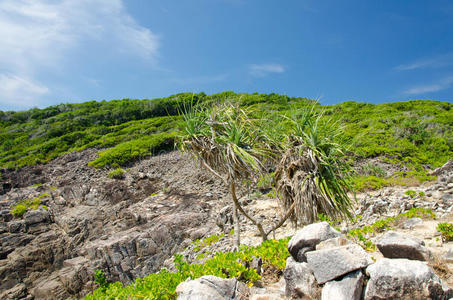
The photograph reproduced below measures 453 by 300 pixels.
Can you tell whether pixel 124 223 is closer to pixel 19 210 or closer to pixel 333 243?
pixel 19 210

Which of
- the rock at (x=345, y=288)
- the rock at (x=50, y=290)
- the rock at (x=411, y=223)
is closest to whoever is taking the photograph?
the rock at (x=345, y=288)

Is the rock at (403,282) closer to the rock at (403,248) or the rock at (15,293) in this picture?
the rock at (403,248)

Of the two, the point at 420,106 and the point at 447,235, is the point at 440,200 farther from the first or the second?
the point at 420,106

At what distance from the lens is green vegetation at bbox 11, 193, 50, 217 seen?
12867 mm

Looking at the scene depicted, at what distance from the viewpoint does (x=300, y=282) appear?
108 inches

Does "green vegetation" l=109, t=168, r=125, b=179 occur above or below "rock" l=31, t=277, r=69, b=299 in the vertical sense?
above

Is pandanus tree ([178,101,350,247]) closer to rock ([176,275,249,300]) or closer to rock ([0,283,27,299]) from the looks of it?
rock ([176,275,249,300])

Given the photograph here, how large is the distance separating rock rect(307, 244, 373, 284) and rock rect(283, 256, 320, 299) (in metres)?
0.10

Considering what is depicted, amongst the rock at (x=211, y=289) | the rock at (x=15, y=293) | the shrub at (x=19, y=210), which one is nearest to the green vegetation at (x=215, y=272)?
the rock at (x=211, y=289)

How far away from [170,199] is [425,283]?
12836 mm

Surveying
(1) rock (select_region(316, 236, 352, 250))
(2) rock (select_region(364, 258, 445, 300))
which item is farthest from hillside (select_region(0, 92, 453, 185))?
(2) rock (select_region(364, 258, 445, 300))

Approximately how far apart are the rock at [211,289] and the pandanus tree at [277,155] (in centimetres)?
301

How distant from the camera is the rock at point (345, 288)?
7.67 feet

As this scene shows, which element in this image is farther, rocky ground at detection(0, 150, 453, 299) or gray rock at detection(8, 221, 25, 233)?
gray rock at detection(8, 221, 25, 233)
